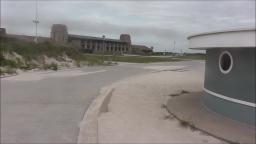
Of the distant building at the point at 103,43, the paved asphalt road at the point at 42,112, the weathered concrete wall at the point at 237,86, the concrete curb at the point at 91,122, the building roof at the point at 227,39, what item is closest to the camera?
the concrete curb at the point at 91,122

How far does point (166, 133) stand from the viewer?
8.20m

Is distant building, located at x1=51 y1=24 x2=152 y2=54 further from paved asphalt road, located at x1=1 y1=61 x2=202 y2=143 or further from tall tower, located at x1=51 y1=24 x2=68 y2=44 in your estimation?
paved asphalt road, located at x1=1 y1=61 x2=202 y2=143

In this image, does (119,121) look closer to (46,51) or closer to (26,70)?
(26,70)

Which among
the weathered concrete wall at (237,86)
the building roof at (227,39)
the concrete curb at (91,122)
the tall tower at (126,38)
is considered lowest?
the concrete curb at (91,122)

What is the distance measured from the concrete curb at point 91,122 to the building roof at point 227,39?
309 centimetres

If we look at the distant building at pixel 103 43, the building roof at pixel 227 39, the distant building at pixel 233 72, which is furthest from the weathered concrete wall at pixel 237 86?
the distant building at pixel 103 43

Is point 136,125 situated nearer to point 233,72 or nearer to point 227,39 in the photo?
point 233,72

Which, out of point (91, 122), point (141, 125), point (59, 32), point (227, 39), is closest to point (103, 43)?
point (59, 32)

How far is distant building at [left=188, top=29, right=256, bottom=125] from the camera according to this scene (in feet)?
28.0

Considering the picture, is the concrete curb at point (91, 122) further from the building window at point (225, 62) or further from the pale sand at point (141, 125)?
the building window at point (225, 62)

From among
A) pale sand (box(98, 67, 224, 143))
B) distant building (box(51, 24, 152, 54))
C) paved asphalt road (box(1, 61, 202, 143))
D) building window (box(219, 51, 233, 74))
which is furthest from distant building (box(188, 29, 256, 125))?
distant building (box(51, 24, 152, 54))

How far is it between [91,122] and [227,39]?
3488 millimetres

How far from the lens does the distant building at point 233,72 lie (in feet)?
28.0

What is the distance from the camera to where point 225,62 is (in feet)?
33.3
